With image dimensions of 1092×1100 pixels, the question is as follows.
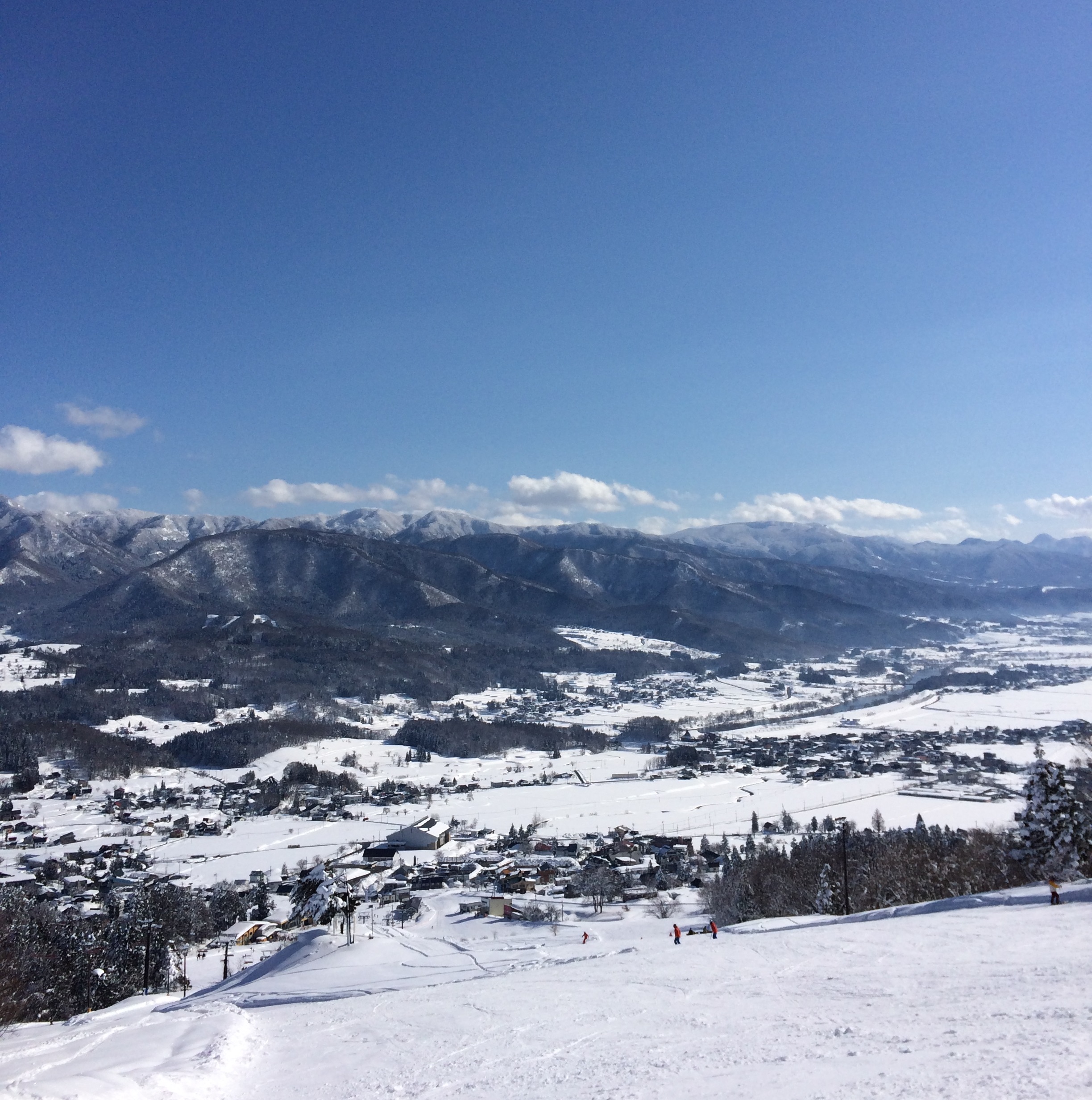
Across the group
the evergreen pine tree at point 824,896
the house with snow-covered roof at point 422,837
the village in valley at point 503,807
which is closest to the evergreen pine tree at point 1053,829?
the village in valley at point 503,807

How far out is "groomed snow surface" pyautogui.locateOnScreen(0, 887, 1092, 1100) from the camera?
20.0ft

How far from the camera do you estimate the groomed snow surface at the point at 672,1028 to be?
6.09 m

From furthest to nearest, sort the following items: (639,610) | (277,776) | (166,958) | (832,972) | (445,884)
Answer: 1. (639,610)
2. (277,776)
3. (445,884)
4. (166,958)
5. (832,972)

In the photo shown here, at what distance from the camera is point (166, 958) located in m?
23.9

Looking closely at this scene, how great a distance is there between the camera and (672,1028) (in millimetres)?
8266

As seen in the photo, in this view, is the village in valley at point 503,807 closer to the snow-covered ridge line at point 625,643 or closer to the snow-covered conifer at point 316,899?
the snow-covered conifer at point 316,899

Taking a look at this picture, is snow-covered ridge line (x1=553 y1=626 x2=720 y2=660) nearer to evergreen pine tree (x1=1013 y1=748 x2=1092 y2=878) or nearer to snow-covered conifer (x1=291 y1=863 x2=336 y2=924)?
snow-covered conifer (x1=291 y1=863 x2=336 y2=924)

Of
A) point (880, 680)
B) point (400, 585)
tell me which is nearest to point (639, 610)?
point (400, 585)

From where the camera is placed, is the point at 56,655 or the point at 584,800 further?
the point at 56,655

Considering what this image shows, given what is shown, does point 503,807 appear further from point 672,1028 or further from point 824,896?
point 672,1028

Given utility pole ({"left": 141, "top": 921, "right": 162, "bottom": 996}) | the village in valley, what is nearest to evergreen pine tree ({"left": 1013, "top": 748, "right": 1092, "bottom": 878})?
the village in valley

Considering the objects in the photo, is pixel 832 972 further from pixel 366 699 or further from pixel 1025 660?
pixel 1025 660

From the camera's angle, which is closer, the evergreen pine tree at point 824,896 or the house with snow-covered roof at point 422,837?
the evergreen pine tree at point 824,896

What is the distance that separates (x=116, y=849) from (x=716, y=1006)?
44.3m
